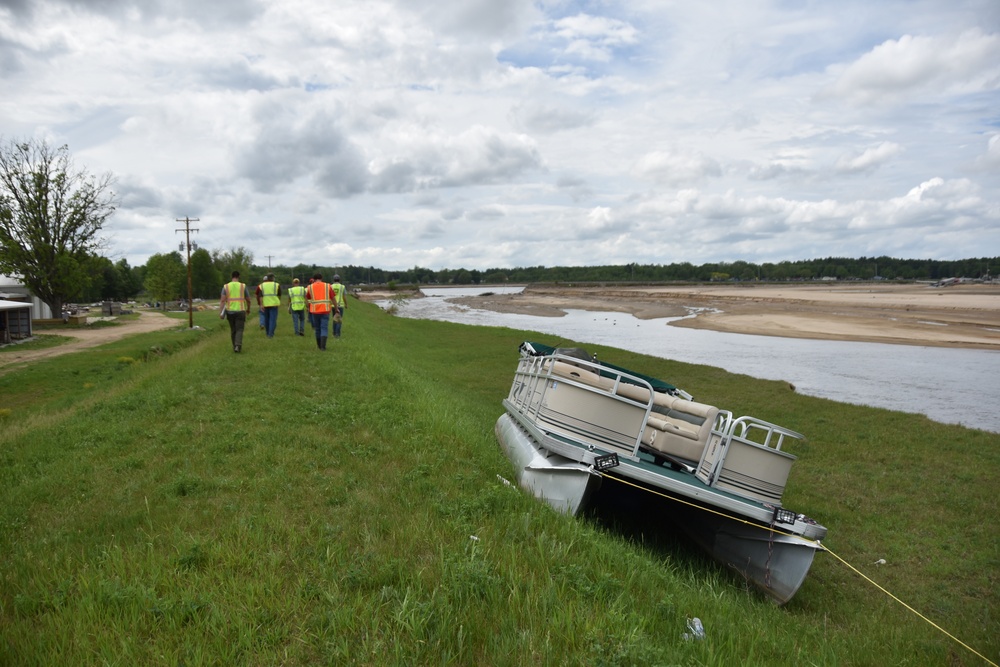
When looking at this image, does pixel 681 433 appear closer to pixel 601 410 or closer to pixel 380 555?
pixel 601 410

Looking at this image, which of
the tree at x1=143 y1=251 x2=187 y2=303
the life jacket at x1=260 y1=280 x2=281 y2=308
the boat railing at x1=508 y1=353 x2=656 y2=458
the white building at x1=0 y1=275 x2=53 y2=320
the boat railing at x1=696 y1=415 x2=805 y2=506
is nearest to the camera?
the boat railing at x1=696 y1=415 x2=805 y2=506

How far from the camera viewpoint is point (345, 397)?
10.6 meters

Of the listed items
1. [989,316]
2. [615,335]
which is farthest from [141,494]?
[989,316]

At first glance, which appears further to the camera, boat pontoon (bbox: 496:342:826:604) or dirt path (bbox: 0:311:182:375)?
dirt path (bbox: 0:311:182:375)

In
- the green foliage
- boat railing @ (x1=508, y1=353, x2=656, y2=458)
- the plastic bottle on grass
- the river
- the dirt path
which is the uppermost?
the green foliage

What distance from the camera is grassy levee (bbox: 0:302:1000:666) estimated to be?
3.74 m

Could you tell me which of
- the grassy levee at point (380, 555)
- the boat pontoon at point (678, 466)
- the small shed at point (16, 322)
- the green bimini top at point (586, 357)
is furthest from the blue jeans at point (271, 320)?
the small shed at point (16, 322)

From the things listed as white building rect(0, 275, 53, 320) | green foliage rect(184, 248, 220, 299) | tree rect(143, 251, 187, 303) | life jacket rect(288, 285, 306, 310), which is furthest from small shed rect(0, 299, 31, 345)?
green foliage rect(184, 248, 220, 299)

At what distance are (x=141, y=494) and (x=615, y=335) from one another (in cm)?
4178

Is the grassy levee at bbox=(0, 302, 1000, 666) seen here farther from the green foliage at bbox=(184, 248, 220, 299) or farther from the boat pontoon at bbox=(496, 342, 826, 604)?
the green foliage at bbox=(184, 248, 220, 299)

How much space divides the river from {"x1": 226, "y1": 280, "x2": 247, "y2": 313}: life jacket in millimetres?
17842

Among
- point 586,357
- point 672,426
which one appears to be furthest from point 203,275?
point 672,426

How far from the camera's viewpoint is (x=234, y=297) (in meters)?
15.6

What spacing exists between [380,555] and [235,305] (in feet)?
40.6
